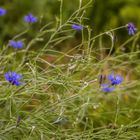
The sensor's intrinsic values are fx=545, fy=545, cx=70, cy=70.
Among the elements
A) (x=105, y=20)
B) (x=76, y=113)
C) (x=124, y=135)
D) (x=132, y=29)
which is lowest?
(x=124, y=135)

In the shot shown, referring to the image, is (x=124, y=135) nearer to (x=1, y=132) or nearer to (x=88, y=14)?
(x=1, y=132)

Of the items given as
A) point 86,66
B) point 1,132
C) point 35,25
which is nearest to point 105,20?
point 35,25

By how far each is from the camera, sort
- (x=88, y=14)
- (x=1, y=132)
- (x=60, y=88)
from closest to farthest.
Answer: (x=1, y=132)
(x=60, y=88)
(x=88, y=14)

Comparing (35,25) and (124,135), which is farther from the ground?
(35,25)

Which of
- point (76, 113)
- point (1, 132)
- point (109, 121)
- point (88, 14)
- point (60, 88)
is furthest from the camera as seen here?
point (88, 14)

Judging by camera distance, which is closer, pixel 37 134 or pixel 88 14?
pixel 37 134

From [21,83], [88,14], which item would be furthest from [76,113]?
[88,14]

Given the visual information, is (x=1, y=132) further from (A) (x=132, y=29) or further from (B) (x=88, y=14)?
(B) (x=88, y=14)
